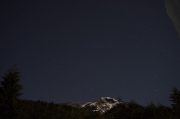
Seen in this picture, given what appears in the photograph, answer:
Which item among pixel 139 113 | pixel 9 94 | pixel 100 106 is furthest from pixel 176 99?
pixel 100 106

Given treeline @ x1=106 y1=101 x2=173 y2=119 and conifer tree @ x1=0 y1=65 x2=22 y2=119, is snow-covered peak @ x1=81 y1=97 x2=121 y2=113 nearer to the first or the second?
treeline @ x1=106 y1=101 x2=173 y2=119

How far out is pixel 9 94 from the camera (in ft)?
33.7

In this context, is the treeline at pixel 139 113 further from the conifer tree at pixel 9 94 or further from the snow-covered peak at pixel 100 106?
the snow-covered peak at pixel 100 106

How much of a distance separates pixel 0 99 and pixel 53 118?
4018mm

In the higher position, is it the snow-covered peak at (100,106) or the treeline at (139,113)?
the snow-covered peak at (100,106)

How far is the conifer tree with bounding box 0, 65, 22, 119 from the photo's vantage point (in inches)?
384

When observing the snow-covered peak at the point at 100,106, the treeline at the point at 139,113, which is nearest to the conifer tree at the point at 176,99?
the treeline at the point at 139,113

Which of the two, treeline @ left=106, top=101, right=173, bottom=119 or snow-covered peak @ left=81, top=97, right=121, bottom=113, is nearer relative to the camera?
treeline @ left=106, top=101, right=173, bottom=119

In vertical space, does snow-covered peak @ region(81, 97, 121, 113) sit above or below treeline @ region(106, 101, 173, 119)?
above

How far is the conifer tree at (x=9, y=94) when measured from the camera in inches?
384

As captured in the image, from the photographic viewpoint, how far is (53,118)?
10.7 metres

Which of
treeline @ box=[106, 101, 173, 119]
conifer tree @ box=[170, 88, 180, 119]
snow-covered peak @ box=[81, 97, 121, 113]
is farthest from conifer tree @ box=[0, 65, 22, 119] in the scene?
snow-covered peak @ box=[81, 97, 121, 113]

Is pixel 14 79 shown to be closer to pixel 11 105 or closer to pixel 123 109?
pixel 11 105

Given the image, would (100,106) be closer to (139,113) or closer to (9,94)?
(139,113)
